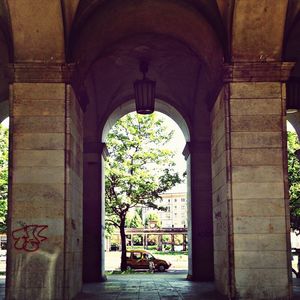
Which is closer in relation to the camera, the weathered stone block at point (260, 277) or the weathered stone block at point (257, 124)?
the weathered stone block at point (260, 277)

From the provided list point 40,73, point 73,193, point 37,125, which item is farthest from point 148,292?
point 40,73

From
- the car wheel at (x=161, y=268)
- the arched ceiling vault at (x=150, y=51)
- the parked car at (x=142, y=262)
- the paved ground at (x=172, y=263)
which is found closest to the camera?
the arched ceiling vault at (x=150, y=51)

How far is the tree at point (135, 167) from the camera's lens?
2796cm

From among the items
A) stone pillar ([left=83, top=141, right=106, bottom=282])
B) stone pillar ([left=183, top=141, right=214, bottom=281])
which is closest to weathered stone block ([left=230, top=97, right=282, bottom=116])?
stone pillar ([left=183, top=141, right=214, bottom=281])

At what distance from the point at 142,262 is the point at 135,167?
20.8 feet

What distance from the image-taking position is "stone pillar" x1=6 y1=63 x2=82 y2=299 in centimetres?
998

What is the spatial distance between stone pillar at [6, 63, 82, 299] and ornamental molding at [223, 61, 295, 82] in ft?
10.8

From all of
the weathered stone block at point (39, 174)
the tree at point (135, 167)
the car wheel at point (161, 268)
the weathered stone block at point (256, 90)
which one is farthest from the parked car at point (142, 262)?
the weathered stone block at point (256, 90)

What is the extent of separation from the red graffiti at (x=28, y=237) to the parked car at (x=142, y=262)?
20.7m

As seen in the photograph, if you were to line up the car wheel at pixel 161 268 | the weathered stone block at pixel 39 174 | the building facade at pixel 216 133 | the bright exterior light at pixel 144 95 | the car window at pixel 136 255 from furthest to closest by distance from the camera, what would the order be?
the car wheel at pixel 161 268, the car window at pixel 136 255, the bright exterior light at pixel 144 95, the weathered stone block at pixel 39 174, the building facade at pixel 216 133

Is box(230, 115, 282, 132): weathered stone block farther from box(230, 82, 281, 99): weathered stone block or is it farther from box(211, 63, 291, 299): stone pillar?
box(230, 82, 281, 99): weathered stone block

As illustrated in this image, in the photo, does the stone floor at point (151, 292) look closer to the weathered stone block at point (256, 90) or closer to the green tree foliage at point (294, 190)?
the weathered stone block at point (256, 90)

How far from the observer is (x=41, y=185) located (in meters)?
10.2

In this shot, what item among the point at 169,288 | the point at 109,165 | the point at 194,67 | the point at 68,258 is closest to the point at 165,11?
the point at 194,67
